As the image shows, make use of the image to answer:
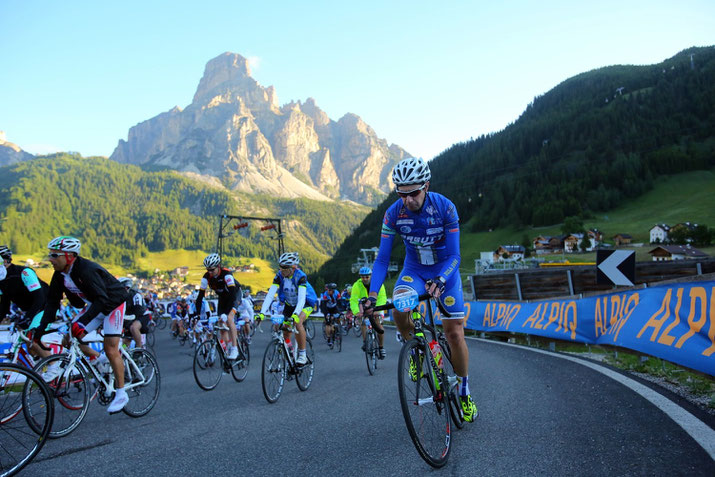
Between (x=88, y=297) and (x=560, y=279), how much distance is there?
61.3 ft

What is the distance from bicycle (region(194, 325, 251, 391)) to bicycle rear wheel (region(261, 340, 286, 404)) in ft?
5.28

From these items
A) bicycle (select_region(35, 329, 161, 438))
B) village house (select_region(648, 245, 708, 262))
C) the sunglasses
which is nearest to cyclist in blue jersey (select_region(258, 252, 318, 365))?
bicycle (select_region(35, 329, 161, 438))

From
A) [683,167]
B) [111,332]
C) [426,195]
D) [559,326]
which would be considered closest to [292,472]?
[426,195]

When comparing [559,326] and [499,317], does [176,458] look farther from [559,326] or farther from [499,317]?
[499,317]

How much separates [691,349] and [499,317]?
9701mm

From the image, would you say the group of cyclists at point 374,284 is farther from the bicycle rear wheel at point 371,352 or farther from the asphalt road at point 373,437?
the bicycle rear wheel at point 371,352

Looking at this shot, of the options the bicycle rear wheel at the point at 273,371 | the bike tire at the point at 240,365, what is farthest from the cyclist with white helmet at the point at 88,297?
the bike tire at the point at 240,365

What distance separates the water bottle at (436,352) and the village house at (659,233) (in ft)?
343

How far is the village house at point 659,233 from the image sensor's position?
90.8 metres

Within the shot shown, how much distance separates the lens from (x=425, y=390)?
362cm

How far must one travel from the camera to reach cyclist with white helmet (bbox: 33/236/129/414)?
504 centimetres

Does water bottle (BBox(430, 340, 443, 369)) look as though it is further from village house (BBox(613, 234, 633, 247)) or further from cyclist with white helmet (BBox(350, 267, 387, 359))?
village house (BBox(613, 234, 633, 247))

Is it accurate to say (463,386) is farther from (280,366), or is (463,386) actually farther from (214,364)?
(214,364)

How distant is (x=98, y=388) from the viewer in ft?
18.1
